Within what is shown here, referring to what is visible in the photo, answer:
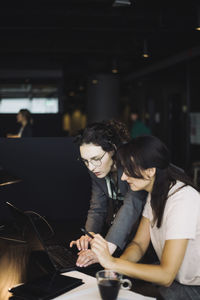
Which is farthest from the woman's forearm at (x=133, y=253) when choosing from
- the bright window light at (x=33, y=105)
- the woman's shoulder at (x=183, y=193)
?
the bright window light at (x=33, y=105)

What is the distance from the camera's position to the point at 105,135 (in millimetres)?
1975

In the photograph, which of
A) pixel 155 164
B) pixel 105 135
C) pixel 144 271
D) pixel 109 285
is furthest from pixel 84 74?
pixel 109 285

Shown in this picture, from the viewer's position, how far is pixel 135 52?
9172 millimetres

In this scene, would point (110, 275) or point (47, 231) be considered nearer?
point (110, 275)

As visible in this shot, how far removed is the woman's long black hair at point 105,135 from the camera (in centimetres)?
194

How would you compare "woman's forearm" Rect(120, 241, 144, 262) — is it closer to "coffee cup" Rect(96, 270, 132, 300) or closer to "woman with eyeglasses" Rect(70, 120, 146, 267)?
"woman with eyeglasses" Rect(70, 120, 146, 267)

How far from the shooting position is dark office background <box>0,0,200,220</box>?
9.53 ft

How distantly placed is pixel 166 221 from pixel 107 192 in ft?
2.36

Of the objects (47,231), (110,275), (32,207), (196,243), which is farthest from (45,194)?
(110,275)

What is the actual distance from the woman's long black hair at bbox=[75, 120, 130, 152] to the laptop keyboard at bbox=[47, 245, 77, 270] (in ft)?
1.76

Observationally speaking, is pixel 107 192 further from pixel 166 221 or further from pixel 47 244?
pixel 166 221

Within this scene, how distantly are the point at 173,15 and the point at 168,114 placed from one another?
6.27 m

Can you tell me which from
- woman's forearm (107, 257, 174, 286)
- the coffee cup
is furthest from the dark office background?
the coffee cup

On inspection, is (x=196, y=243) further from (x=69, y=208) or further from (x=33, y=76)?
(x=33, y=76)
